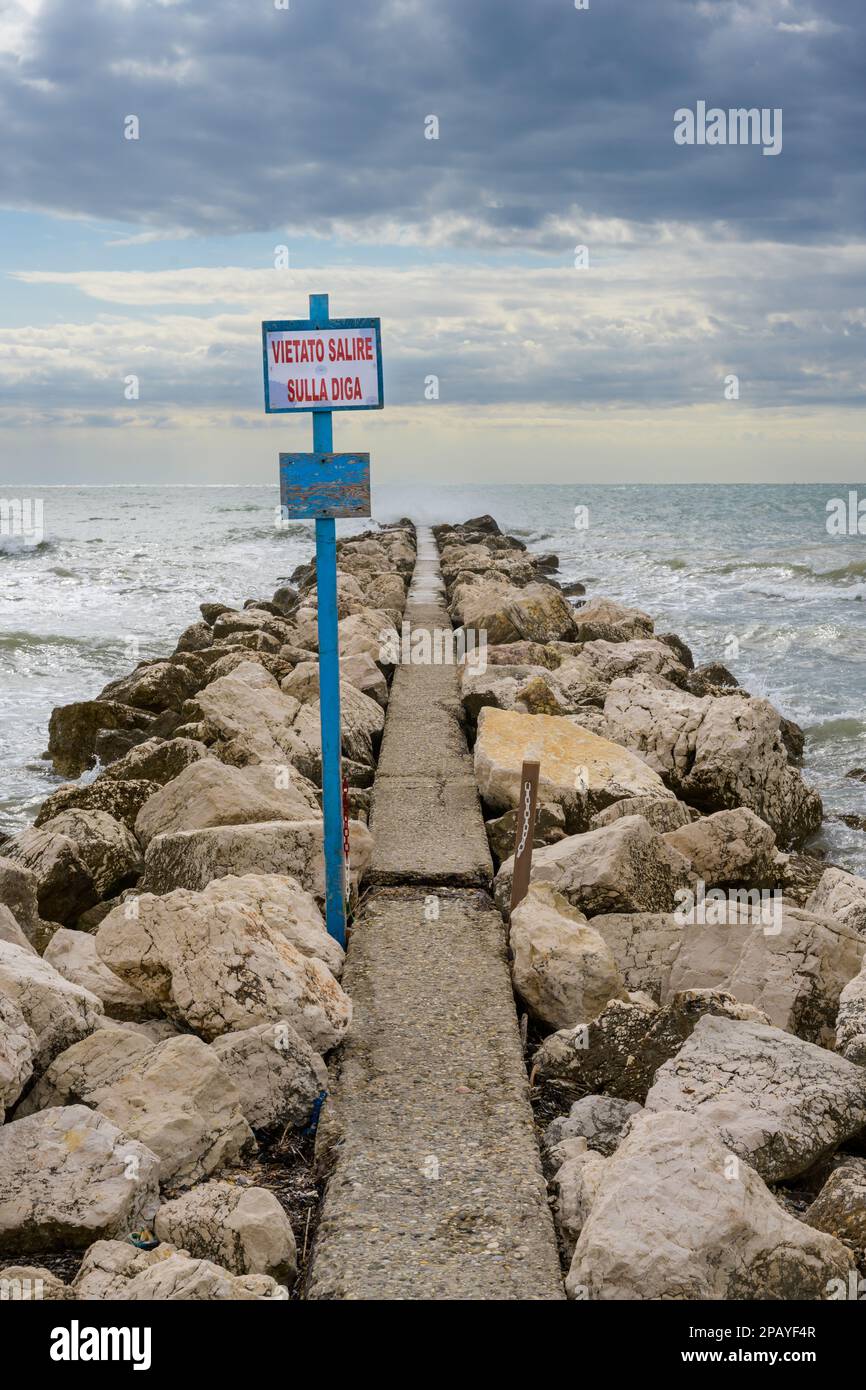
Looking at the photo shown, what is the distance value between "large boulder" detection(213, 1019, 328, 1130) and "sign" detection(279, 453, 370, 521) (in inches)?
74.2

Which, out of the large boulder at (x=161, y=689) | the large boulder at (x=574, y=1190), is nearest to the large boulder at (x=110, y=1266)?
the large boulder at (x=574, y=1190)

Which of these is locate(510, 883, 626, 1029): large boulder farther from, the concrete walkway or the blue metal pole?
the blue metal pole

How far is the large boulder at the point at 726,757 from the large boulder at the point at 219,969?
4193 millimetres

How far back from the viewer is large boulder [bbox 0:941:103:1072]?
3.85 metres

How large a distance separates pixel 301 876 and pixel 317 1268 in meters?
2.36

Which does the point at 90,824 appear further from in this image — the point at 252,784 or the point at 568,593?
the point at 568,593

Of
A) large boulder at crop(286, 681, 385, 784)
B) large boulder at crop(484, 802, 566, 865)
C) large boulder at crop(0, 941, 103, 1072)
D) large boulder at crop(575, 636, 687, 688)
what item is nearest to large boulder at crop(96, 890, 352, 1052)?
large boulder at crop(0, 941, 103, 1072)

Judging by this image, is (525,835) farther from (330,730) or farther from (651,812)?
(651,812)

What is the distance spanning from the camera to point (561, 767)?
7039 millimetres

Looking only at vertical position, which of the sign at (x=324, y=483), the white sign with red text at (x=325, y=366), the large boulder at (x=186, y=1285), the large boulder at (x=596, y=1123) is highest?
the white sign with red text at (x=325, y=366)

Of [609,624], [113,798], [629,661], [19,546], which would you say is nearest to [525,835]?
[113,798]

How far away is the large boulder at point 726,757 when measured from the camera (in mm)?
7957

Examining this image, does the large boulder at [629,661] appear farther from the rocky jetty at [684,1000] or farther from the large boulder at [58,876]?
the large boulder at [58,876]
